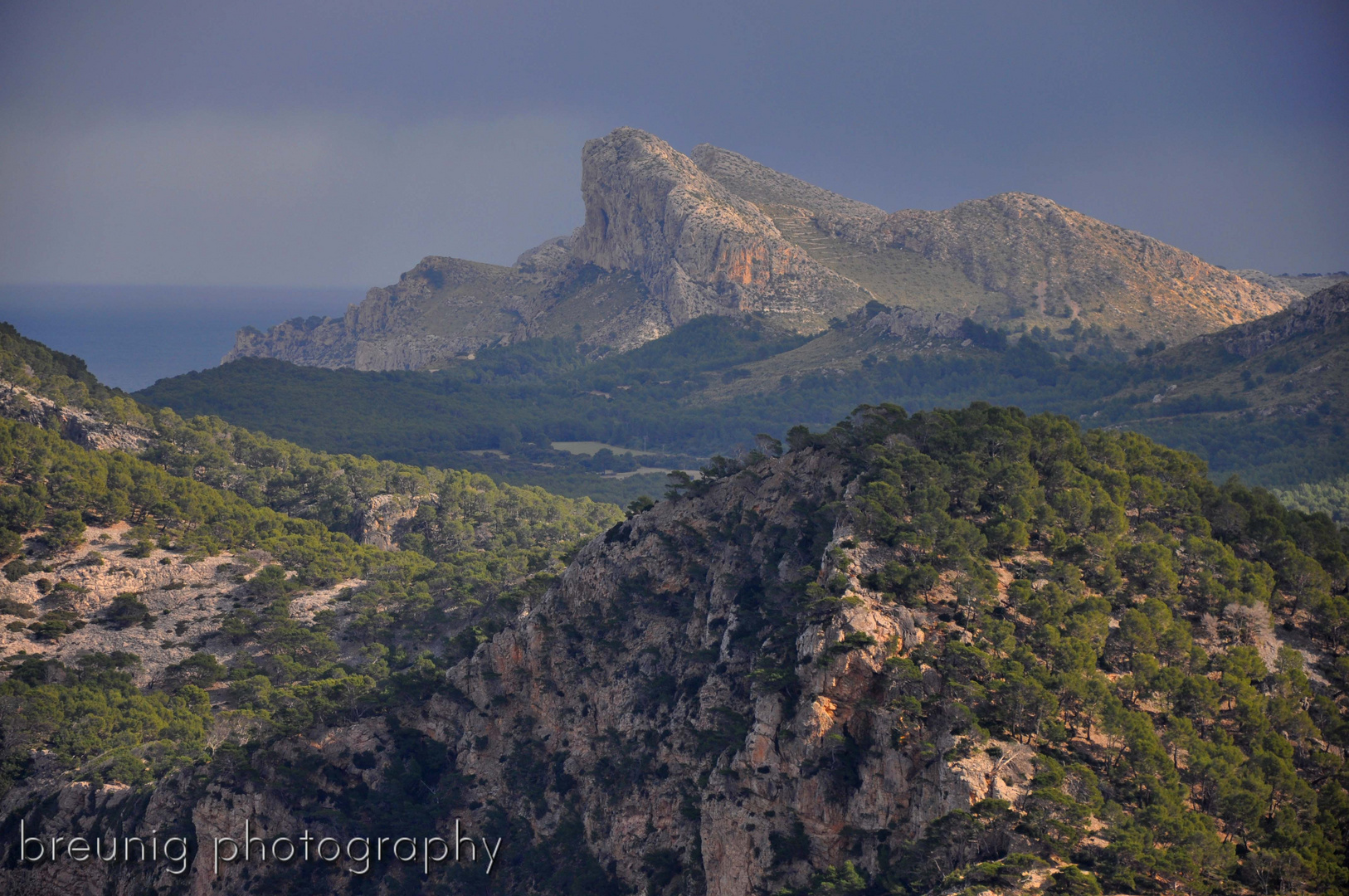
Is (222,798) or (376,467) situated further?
(376,467)

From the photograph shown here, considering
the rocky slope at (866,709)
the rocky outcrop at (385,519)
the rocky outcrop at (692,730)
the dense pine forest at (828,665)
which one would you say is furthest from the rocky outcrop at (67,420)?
the rocky outcrop at (692,730)

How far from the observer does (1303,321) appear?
189375mm

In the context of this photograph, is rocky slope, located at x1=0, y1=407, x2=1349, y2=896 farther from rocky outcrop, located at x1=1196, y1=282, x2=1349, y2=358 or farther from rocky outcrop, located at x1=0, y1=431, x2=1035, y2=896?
rocky outcrop, located at x1=1196, y1=282, x2=1349, y2=358

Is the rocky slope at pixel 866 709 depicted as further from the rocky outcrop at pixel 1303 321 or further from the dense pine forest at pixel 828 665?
the rocky outcrop at pixel 1303 321

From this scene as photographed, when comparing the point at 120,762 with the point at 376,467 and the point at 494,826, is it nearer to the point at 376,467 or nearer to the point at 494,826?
the point at 494,826

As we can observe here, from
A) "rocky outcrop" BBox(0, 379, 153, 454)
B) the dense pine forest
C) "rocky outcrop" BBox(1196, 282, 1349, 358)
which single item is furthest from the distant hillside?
"rocky outcrop" BBox(0, 379, 153, 454)

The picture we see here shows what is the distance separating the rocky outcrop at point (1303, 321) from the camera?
182 metres

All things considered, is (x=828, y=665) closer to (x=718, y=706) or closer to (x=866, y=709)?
(x=866, y=709)

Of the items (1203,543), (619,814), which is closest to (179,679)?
(619,814)

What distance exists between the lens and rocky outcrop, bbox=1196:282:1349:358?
18175 cm

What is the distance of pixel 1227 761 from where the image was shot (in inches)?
1855

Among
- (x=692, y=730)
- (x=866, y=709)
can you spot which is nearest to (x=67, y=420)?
(x=692, y=730)

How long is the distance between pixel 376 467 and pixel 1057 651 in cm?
10325

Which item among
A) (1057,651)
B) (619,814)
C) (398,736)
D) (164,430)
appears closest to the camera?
(1057,651)
